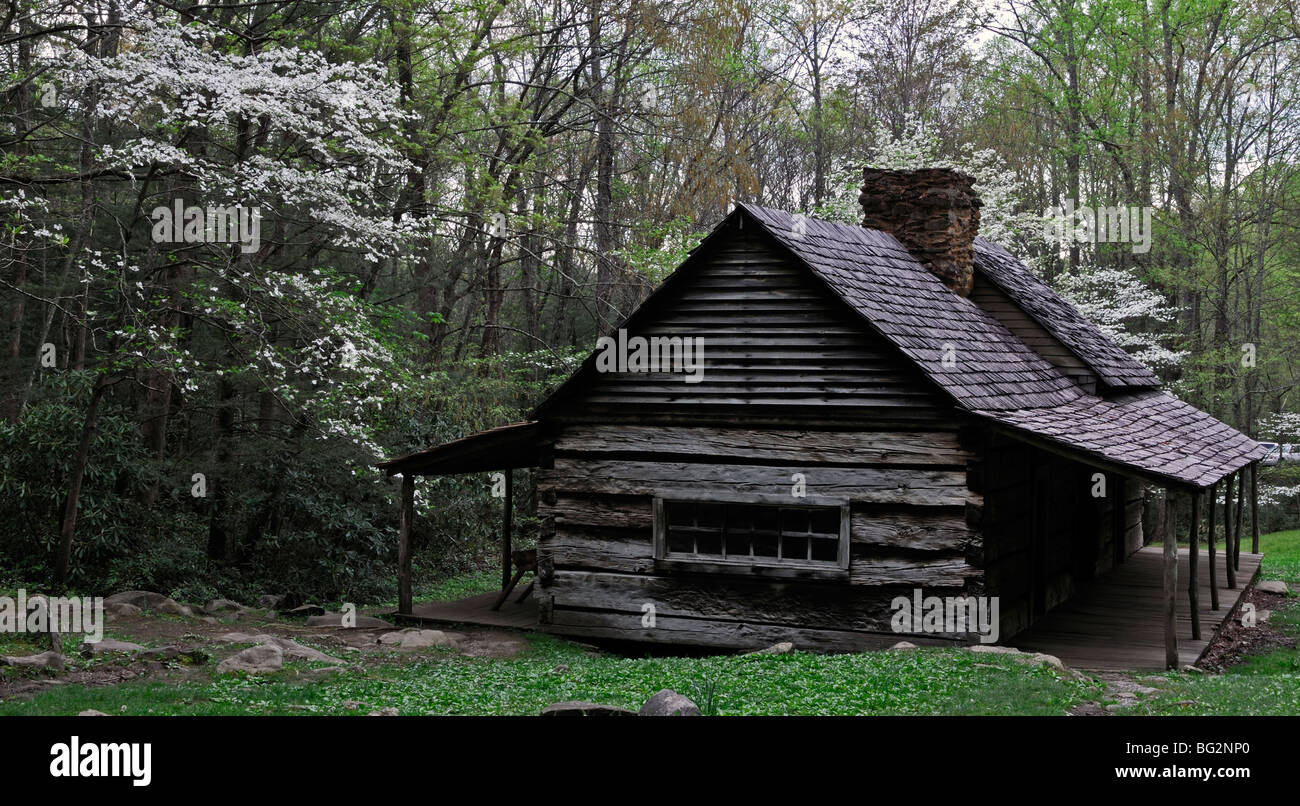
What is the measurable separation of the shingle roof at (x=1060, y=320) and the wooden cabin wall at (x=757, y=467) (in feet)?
18.7

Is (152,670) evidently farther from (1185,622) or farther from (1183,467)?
(1185,622)

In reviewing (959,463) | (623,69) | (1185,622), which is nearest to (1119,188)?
(623,69)

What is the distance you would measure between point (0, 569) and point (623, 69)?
55.1ft

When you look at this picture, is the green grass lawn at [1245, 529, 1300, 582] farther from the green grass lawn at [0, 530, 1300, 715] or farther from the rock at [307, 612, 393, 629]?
the rock at [307, 612, 393, 629]

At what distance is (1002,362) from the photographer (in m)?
14.6

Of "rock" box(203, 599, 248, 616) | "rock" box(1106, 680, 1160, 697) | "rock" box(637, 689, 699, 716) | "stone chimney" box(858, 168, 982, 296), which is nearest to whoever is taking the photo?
"rock" box(637, 689, 699, 716)

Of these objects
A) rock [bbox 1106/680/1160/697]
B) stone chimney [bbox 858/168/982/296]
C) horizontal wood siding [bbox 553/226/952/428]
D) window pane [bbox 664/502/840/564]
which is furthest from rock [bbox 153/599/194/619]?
stone chimney [bbox 858/168/982/296]

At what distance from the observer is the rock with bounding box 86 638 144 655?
10.5 metres

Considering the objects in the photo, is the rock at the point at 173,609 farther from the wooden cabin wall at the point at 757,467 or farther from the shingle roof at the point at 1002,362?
the shingle roof at the point at 1002,362

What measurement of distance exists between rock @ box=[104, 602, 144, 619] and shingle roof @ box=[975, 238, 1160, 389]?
12746 mm

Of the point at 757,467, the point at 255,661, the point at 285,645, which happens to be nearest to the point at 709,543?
the point at 757,467

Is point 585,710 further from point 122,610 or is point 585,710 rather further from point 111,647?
point 122,610
